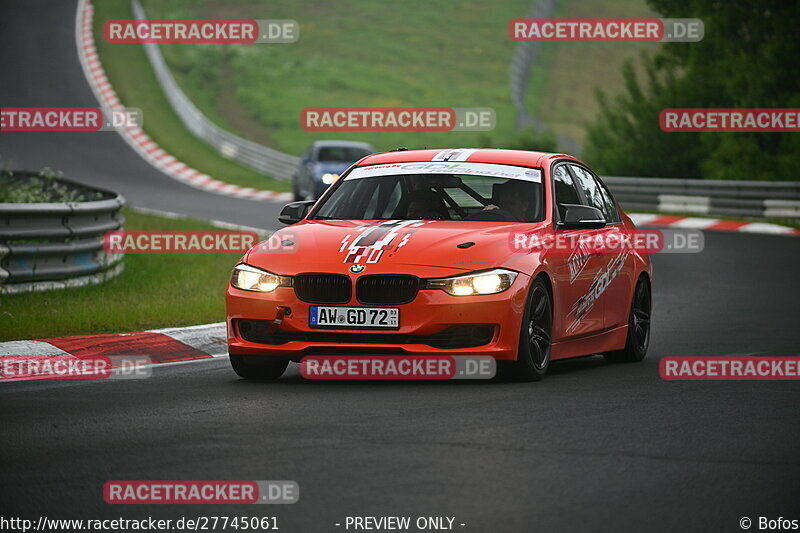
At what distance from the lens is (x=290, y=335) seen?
31.1 feet

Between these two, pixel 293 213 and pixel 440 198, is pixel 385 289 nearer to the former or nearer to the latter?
pixel 440 198

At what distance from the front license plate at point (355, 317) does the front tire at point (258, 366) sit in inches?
22.9

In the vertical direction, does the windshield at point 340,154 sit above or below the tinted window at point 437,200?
below

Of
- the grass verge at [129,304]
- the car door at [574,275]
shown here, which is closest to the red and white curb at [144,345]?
the grass verge at [129,304]

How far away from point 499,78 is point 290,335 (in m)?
55.2

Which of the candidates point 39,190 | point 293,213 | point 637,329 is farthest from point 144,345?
point 39,190

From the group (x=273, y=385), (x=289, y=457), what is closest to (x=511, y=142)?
(x=273, y=385)

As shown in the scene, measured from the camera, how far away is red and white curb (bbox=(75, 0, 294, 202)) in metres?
37.1

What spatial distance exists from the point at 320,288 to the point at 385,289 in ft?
1.34

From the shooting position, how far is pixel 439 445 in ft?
23.8

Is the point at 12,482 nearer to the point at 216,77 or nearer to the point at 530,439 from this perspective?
the point at 530,439

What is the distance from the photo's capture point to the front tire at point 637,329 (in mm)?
11484

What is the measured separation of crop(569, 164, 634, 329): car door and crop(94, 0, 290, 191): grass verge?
28054 millimetres

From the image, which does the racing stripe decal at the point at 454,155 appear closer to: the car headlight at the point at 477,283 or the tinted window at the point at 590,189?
the tinted window at the point at 590,189
